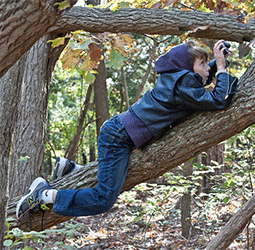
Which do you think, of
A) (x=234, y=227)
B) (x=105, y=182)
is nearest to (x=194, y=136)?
(x=105, y=182)

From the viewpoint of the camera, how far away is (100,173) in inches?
104

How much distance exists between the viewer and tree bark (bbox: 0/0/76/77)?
3.54 ft

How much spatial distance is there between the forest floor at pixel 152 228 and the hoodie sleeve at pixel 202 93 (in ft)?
7.44

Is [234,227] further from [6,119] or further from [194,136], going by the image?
[6,119]

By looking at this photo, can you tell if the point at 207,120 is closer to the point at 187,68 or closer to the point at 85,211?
the point at 187,68

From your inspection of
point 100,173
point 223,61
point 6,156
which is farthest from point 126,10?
point 6,156

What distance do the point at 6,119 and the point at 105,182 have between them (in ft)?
3.75

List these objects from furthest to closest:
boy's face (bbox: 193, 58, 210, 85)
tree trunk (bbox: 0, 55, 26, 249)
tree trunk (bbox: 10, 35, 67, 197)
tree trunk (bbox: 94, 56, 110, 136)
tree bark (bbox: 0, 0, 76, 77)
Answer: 1. tree trunk (bbox: 94, 56, 110, 136)
2. tree trunk (bbox: 10, 35, 67, 197)
3. boy's face (bbox: 193, 58, 210, 85)
4. tree trunk (bbox: 0, 55, 26, 249)
5. tree bark (bbox: 0, 0, 76, 77)

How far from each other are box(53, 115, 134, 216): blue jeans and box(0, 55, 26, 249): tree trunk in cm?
107

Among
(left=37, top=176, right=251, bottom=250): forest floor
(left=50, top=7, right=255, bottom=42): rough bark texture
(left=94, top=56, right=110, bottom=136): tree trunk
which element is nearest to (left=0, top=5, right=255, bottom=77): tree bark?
(left=50, top=7, right=255, bottom=42): rough bark texture

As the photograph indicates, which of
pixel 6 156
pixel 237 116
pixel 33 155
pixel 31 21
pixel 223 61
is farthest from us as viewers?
pixel 33 155

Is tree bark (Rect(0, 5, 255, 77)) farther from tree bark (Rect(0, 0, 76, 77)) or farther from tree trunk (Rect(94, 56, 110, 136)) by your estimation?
tree trunk (Rect(94, 56, 110, 136))

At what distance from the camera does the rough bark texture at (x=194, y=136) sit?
2.43 metres

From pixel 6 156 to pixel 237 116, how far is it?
5.25 feet
